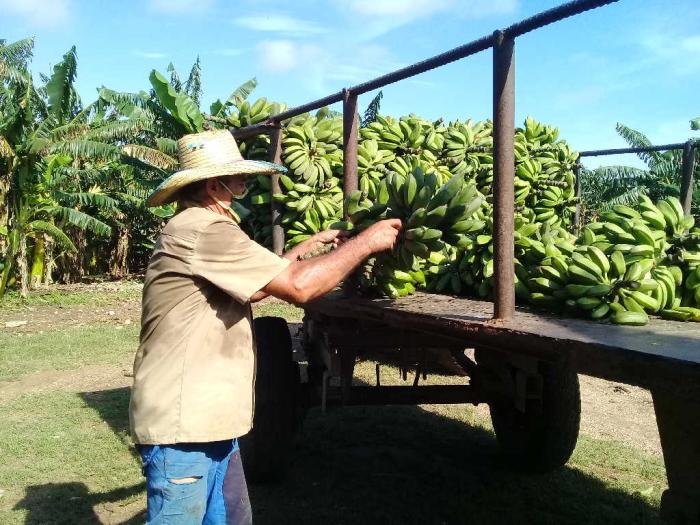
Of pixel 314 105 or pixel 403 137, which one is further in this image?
pixel 403 137

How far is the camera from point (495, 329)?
228cm

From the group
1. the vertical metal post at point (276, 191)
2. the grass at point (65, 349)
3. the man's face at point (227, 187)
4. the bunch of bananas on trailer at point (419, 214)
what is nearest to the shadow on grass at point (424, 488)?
the vertical metal post at point (276, 191)

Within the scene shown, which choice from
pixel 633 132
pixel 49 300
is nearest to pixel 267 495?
pixel 49 300

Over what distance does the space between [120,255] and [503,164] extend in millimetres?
17484

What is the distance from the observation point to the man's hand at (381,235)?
2.55 meters

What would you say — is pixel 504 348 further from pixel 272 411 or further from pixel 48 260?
pixel 48 260

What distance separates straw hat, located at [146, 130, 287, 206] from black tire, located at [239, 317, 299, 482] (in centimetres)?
183

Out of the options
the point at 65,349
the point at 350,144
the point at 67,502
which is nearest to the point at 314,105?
the point at 350,144

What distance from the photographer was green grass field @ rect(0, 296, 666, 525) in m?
4.02

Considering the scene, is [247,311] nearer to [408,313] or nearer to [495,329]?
[408,313]

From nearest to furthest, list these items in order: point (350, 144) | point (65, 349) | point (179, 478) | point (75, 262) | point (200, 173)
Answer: point (179, 478) → point (200, 173) → point (350, 144) → point (65, 349) → point (75, 262)

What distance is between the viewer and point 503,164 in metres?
2.37

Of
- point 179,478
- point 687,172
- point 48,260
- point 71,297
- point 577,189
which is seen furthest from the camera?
point 48,260

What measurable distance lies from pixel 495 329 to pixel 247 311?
0.95 metres
